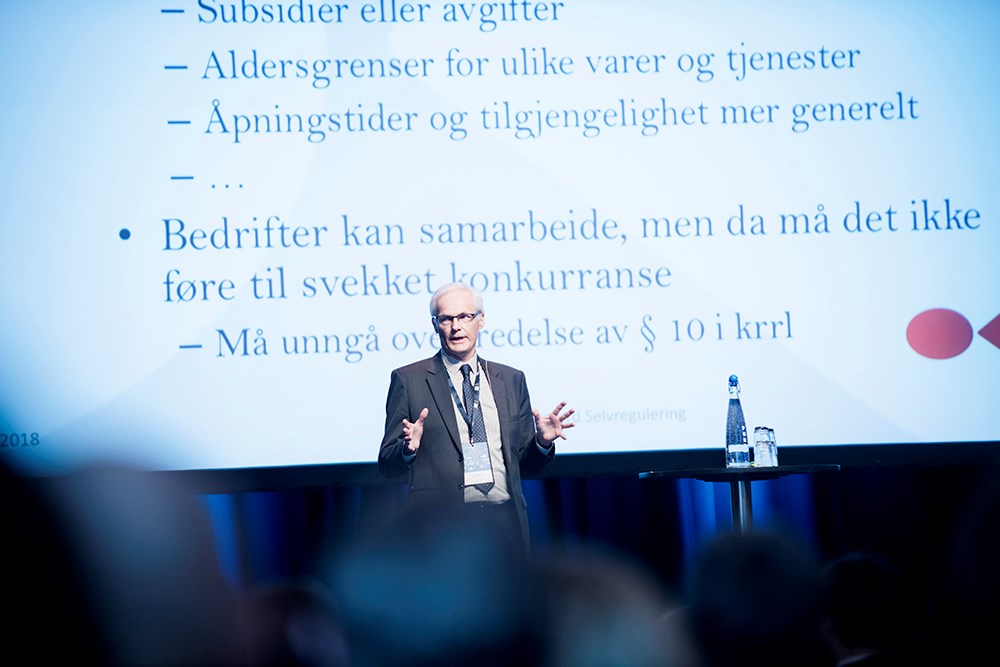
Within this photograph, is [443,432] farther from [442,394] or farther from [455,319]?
[455,319]

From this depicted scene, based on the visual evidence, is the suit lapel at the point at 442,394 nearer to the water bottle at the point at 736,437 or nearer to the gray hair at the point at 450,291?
the gray hair at the point at 450,291

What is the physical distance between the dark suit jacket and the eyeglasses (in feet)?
0.52

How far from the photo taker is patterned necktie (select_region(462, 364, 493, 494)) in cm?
368

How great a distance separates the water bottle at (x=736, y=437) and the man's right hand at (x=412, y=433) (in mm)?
1069

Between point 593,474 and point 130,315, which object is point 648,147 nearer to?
point 593,474

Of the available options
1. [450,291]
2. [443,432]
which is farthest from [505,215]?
[443,432]

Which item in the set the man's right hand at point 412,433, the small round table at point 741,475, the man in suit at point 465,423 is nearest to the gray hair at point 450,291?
the man in suit at point 465,423

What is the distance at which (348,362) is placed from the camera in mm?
4352

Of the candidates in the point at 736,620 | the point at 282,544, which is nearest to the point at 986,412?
the point at 282,544

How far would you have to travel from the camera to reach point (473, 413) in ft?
12.2

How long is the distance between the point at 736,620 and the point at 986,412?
3.41 meters

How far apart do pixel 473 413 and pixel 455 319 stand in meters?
0.31

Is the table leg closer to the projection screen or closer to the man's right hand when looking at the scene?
the projection screen

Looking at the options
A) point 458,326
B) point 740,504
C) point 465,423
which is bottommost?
point 740,504
